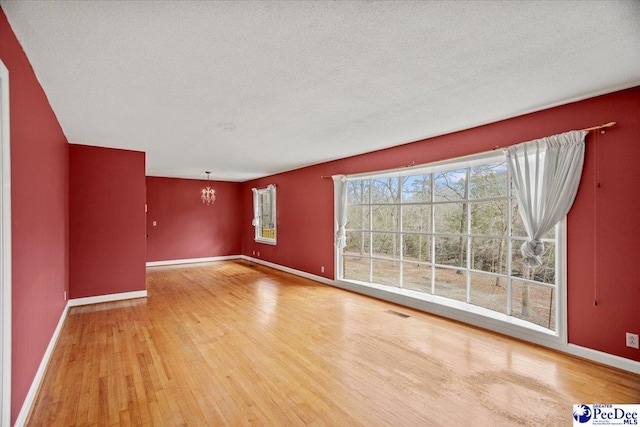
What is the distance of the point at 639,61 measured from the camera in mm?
2025

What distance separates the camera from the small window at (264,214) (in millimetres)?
7773

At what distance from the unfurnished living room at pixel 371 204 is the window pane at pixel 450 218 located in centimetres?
2

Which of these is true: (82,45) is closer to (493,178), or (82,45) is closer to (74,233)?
(74,233)

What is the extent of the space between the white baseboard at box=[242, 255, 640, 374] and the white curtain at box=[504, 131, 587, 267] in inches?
30.3

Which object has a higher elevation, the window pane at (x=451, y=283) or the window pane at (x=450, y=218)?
the window pane at (x=450, y=218)

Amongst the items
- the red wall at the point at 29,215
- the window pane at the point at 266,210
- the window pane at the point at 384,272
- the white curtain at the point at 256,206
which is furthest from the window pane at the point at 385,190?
the white curtain at the point at 256,206

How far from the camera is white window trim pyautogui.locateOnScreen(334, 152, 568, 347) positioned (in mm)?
2805

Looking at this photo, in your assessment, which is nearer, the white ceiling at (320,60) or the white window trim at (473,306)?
the white ceiling at (320,60)

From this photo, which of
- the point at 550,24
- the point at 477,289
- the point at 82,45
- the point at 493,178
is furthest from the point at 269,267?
the point at 550,24

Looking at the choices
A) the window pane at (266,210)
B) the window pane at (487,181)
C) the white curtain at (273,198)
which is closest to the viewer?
the window pane at (487,181)

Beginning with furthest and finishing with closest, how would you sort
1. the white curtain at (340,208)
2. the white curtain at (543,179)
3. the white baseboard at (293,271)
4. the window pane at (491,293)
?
1. the white baseboard at (293,271)
2. the white curtain at (340,208)
3. the window pane at (491,293)
4. the white curtain at (543,179)

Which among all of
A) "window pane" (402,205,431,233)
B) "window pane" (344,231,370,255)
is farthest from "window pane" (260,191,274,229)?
"window pane" (402,205,431,233)

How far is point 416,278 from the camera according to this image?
190 inches

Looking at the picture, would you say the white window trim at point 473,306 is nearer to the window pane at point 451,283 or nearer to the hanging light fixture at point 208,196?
the window pane at point 451,283
